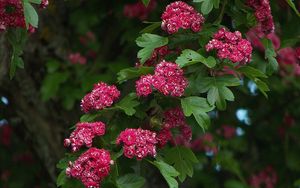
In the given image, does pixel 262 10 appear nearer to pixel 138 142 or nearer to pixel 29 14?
pixel 138 142

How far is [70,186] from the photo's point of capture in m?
3.05

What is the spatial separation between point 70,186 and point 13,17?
29.8 inches

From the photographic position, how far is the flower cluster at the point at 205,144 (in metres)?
5.55

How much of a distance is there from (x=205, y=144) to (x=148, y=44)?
2.51 meters

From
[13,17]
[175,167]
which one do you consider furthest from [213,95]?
[13,17]

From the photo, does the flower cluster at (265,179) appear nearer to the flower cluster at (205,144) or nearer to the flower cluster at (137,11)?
the flower cluster at (205,144)

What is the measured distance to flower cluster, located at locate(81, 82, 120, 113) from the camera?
3105 mm

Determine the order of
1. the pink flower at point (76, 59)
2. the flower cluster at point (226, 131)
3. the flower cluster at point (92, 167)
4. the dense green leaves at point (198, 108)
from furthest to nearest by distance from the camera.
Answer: the flower cluster at point (226, 131)
the pink flower at point (76, 59)
the dense green leaves at point (198, 108)
the flower cluster at point (92, 167)

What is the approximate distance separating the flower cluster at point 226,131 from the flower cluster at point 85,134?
9.06 feet

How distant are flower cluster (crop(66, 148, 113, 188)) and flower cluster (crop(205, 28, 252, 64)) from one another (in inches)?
24.9

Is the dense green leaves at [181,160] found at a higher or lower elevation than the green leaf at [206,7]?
lower

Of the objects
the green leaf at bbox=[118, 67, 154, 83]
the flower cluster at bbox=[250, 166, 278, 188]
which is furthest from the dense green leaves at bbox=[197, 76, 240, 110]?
the flower cluster at bbox=[250, 166, 278, 188]

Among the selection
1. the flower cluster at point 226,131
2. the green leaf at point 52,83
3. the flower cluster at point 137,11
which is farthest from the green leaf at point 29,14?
the flower cluster at point 226,131

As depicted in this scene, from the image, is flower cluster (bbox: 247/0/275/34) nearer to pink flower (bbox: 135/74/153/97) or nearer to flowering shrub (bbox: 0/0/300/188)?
flowering shrub (bbox: 0/0/300/188)
